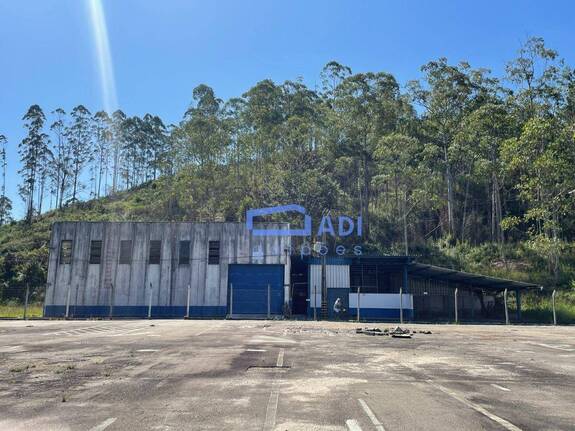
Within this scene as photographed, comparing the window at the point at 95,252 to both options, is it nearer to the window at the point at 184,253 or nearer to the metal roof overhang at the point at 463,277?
the window at the point at 184,253

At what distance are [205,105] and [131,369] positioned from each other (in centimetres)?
6506

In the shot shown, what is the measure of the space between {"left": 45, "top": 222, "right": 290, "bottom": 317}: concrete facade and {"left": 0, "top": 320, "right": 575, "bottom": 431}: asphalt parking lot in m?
20.2

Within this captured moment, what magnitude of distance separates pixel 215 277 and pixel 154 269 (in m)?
4.68

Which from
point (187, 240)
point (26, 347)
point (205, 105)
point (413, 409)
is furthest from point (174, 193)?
point (413, 409)

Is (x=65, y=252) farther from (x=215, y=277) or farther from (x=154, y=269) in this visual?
(x=215, y=277)

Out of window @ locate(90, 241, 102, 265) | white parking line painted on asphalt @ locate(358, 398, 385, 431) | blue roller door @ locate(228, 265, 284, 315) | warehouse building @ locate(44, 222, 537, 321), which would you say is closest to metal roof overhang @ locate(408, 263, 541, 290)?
warehouse building @ locate(44, 222, 537, 321)

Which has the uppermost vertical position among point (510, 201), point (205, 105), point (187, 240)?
point (205, 105)

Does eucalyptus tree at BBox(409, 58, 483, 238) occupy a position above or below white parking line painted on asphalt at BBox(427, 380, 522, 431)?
above

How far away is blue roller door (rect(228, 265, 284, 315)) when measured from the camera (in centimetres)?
3306

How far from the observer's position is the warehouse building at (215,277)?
3309 cm

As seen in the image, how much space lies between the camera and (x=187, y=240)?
3491 centimetres

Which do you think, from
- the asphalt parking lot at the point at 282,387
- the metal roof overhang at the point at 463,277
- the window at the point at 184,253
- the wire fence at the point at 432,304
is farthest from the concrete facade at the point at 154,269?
the asphalt parking lot at the point at 282,387

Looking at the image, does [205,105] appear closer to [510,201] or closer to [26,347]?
[510,201]

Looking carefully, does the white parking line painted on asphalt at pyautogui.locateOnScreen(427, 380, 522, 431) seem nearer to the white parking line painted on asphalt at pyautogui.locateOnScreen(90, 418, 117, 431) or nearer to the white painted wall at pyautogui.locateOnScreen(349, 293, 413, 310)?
the white parking line painted on asphalt at pyautogui.locateOnScreen(90, 418, 117, 431)
